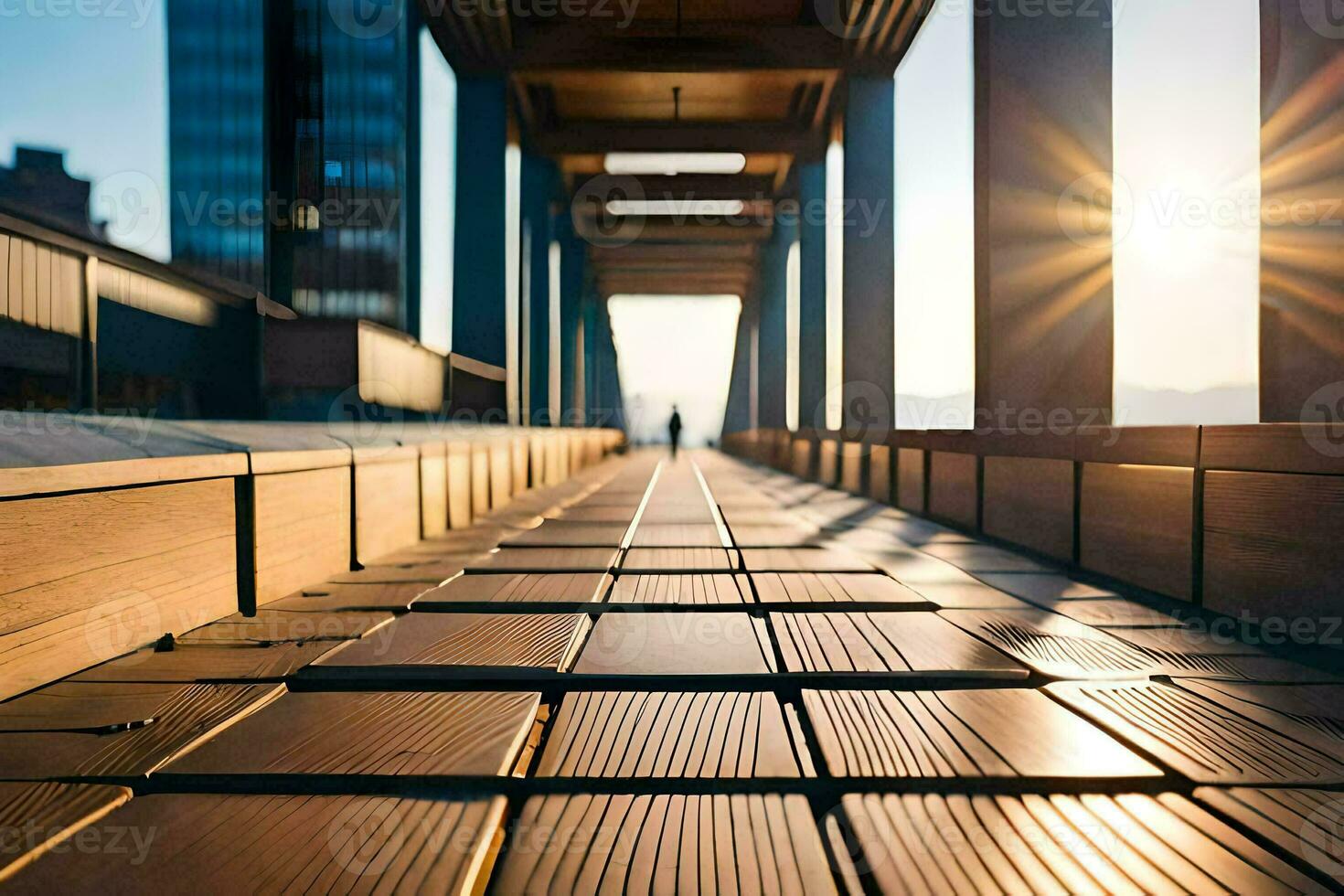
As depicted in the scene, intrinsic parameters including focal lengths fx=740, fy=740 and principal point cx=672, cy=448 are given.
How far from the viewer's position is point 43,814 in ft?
3.65

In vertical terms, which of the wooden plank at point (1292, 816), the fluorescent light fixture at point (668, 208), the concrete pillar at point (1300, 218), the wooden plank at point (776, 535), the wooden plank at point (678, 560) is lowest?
the wooden plank at point (776, 535)

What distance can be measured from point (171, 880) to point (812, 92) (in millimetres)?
15018

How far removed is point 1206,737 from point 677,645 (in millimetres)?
1168

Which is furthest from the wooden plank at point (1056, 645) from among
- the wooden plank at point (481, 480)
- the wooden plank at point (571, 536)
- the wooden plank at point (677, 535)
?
the wooden plank at point (481, 480)

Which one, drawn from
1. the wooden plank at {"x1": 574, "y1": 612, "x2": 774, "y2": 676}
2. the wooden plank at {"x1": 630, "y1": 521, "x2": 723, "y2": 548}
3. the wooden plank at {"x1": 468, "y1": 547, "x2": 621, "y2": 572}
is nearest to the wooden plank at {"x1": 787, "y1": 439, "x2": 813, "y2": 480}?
the wooden plank at {"x1": 630, "y1": 521, "x2": 723, "y2": 548}

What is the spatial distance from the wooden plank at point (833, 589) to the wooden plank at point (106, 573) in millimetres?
1729

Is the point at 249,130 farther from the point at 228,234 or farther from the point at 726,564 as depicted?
the point at 726,564

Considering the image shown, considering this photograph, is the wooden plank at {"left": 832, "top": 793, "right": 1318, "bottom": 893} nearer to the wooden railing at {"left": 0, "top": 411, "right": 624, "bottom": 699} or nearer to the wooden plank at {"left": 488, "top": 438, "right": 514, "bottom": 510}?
the wooden railing at {"left": 0, "top": 411, "right": 624, "bottom": 699}

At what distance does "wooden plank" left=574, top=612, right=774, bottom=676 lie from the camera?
1.79 m

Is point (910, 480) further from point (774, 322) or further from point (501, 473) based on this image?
point (774, 322)

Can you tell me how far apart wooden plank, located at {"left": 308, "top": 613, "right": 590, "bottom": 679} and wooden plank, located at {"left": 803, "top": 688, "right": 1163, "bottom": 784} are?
2.29 feet

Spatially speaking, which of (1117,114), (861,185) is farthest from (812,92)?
(1117,114)

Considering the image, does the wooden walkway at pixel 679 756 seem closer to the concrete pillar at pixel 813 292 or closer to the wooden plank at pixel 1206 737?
the wooden plank at pixel 1206 737

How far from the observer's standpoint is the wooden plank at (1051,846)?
0.97 m
